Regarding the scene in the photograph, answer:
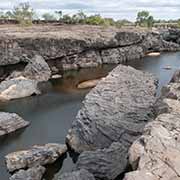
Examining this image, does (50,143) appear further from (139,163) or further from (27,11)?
(27,11)

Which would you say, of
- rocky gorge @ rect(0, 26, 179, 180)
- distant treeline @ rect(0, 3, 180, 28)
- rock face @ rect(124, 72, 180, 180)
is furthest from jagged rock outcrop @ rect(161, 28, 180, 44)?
rock face @ rect(124, 72, 180, 180)

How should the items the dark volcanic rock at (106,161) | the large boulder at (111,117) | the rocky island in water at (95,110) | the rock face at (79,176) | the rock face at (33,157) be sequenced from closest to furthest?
the rocky island in water at (95,110) → the rock face at (79,176) → the dark volcanic rock at (106,161) → the rock face at (33,157) → the large boulder at (111,117)

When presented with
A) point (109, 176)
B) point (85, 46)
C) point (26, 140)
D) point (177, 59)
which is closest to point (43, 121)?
point (26, 140)

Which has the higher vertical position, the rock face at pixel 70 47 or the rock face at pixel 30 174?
the rock face at pixel 70 47

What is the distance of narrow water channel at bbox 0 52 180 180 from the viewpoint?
63.0ft

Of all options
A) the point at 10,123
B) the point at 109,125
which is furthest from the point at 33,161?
the point at 10,123

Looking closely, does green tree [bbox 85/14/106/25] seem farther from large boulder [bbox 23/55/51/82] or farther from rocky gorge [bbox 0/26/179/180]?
large boulder [bbox 23/55/51/82]

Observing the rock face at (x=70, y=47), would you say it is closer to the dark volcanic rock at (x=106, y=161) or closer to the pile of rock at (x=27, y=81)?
the pile of rock at (x=27, y=81)

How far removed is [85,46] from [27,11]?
966 inches

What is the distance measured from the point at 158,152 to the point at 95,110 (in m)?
11.1

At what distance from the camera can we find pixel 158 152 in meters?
8.65

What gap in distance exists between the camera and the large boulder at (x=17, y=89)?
98.8ft

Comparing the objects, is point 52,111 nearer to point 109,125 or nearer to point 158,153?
point 109,125

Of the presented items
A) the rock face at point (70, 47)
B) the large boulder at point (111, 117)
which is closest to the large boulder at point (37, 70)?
the rock face at point (70, 47)
